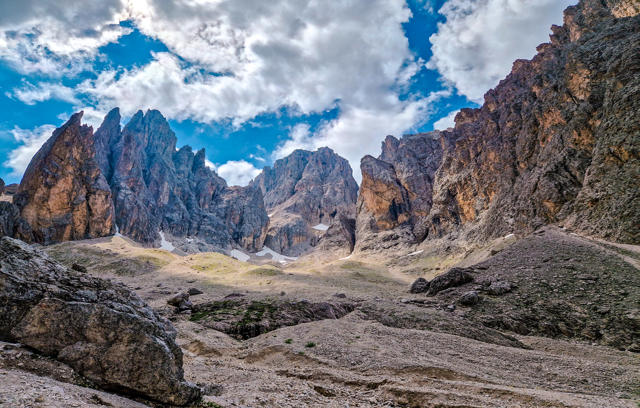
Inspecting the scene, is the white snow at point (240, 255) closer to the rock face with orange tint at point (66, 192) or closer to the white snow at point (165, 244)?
the white snow at point (165, 244)

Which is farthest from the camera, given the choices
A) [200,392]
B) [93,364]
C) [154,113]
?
[154,113]

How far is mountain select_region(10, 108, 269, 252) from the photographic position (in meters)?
95.6

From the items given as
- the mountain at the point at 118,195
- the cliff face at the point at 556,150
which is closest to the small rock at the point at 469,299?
the cliff face at the point at 556,150

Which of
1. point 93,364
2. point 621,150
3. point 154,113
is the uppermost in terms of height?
point 154,113

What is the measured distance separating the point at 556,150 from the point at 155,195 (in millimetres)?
177989

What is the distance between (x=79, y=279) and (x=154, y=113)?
734ft

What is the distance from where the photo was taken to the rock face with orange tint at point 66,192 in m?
93.8

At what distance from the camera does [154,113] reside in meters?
197

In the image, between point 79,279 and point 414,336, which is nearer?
point 79,279

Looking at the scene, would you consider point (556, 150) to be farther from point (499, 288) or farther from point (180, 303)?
point (180, 303)

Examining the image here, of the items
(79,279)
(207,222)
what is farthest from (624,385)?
(207,222)

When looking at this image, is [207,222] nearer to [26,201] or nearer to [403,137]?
[26,201]

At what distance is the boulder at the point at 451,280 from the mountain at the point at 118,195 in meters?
110

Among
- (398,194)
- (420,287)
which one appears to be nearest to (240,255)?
(398,194)
